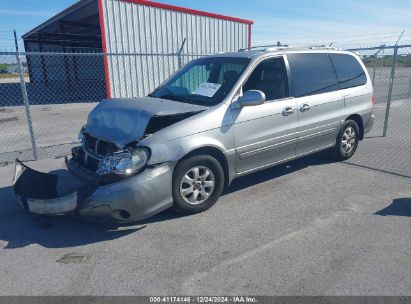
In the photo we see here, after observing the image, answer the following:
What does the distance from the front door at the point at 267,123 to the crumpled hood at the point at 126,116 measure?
69 centimetres

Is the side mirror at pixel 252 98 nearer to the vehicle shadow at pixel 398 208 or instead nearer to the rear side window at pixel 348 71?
the vehicle shadow at pixel 398 208

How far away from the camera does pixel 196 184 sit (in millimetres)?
4020

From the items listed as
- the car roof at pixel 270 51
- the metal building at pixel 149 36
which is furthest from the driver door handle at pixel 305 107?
the metal building at pixel 149 36

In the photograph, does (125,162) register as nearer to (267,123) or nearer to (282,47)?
(267,123)

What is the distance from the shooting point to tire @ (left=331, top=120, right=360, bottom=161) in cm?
580

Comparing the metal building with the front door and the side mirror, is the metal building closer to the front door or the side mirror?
the front door

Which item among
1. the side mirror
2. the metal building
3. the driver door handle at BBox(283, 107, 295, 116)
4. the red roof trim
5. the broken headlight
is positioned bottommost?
the broken headlight

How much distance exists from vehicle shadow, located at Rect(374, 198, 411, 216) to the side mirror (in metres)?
1.97

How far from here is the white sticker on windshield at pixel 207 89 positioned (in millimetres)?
4339

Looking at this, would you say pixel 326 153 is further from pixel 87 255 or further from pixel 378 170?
pixel 87 255

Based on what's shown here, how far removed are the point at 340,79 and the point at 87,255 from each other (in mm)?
4706

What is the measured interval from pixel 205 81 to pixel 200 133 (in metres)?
1.14

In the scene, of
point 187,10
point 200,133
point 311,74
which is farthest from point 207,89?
point 187,10

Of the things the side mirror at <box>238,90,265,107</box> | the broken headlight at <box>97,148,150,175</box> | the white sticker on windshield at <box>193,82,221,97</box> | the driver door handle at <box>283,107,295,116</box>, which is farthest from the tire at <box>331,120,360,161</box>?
the broken headlight at <box>97,148,150,175</box>
